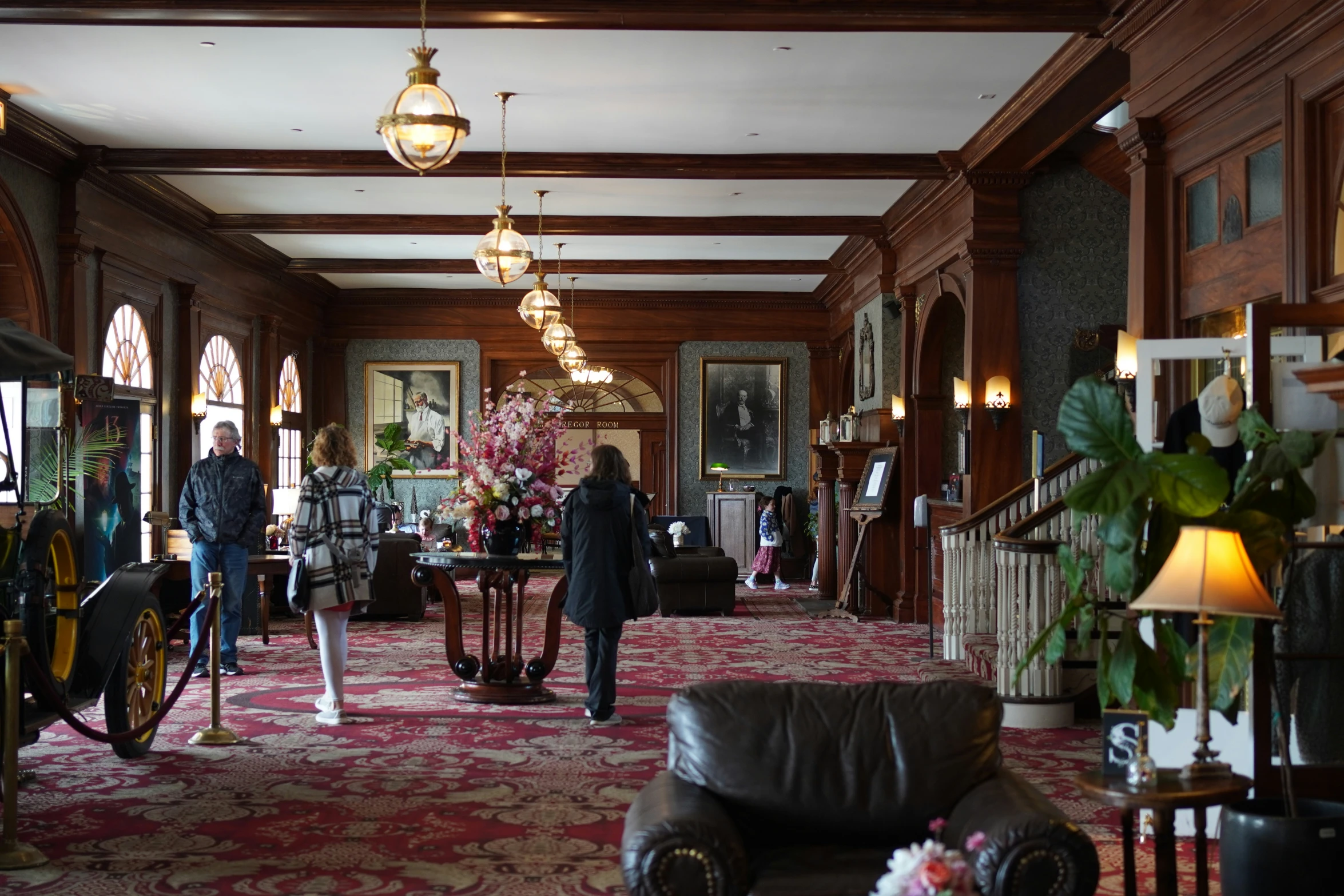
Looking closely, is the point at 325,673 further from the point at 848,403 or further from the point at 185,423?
the point at 848,403

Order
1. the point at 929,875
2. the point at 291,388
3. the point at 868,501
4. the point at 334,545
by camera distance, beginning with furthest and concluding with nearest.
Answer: the point at 291,388 < the point at 868,501 < the point at 334,545 < the point at 929,875

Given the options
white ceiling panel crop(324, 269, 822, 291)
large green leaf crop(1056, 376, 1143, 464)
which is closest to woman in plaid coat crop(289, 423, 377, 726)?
large green leaf crop(1056, 376, 1143, 464)

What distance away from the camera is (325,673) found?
7.61m

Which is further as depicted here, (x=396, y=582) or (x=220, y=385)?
(x=220, y=385)

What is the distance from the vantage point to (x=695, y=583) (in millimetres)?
14180

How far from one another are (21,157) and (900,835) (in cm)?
895

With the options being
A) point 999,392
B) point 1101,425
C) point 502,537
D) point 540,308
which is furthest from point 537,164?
point 1101,425

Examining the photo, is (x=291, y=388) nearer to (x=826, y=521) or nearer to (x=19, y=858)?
(x=826, y=521)

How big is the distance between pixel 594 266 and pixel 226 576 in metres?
8.09

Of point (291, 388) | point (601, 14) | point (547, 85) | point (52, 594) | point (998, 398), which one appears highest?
point (547, 85)

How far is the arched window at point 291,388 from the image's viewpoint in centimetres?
1773

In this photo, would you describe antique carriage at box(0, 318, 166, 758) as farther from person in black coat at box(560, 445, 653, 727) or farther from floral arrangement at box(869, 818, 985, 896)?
floral arrangement at box(869, 818, 985, 896)

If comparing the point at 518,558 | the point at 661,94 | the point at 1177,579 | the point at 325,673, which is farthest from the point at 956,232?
the point at 1177,579

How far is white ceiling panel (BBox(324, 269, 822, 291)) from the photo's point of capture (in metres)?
17.9
